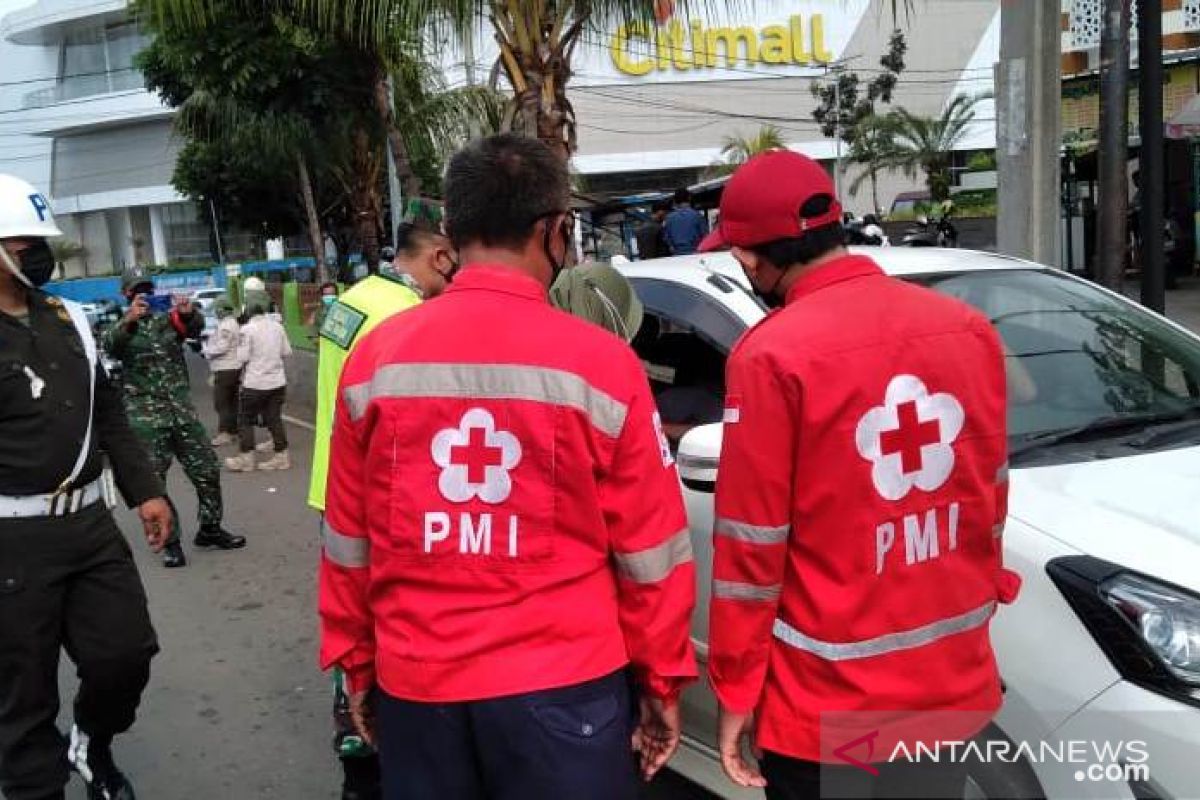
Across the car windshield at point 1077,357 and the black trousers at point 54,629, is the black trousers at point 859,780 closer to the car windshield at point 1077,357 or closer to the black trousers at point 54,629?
the car windshield at point 1077,357

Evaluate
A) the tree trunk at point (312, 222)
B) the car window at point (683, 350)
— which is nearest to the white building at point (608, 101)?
the tree trunk at point (312, 222)

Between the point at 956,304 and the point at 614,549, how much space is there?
80cm

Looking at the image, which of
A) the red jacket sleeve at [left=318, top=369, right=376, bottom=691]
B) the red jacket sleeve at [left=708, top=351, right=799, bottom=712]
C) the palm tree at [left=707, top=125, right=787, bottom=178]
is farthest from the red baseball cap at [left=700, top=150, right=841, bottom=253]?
the palm tree at [left=707, top=125, right=787, bottom=178]

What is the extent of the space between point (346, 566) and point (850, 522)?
996 mm

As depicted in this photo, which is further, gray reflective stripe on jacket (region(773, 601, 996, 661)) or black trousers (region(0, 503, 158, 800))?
black trousers (region(0, 503, 158, 800))

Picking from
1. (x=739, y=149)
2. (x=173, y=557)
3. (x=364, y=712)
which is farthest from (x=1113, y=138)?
(x=739, y=149)

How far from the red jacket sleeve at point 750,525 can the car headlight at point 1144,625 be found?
85 cm

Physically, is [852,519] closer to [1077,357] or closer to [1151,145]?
[1077,357]

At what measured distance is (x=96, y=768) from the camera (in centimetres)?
368

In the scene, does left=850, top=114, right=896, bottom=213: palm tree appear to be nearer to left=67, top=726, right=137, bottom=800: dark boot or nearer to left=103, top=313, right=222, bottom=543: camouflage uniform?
left=103, top=313, right=222, bottom=543: camouflage uniform

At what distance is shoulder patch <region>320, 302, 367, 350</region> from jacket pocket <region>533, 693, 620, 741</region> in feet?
6.57

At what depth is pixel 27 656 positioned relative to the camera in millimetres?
3254

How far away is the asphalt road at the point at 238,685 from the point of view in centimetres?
412

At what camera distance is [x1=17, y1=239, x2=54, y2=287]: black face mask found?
329 cm
